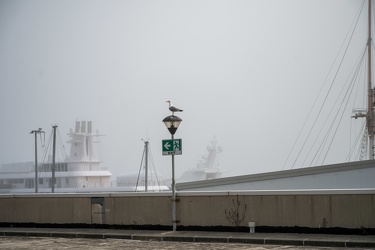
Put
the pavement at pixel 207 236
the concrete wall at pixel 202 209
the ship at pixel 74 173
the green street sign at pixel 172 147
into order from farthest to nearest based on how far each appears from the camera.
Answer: the ship at pixel 74 173, the green street sign at pixel 172 147, the concrete wall at pixel 202 209, the pavement at pixel 207 236

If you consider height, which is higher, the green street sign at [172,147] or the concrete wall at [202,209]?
the green street sign at [172,147]

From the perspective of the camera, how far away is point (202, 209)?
60.8 feet

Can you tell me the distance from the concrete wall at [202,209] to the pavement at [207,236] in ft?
1.59

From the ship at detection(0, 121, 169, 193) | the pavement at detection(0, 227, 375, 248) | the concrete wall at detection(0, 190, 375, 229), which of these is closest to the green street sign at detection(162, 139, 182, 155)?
the concrete wall at detection(0, 190, 375, 229)

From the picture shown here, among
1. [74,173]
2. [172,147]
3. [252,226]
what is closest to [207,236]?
[252,226]

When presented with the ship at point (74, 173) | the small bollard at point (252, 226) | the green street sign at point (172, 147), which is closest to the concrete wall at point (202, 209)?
the small bollard at point (252, 226)

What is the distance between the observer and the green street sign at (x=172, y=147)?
19891 mm

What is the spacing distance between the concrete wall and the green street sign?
1.56 meters

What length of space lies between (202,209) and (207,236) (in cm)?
164

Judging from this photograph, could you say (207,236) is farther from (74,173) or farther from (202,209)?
(74,173)

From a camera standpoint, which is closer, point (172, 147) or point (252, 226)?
point (252, 226)

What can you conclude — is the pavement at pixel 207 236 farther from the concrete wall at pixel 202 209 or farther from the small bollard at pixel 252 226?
the concrete wall at pixel 202 209

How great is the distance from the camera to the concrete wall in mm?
16250

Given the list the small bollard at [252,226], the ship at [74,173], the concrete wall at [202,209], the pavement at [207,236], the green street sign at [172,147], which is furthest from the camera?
the ship at [74,173]
